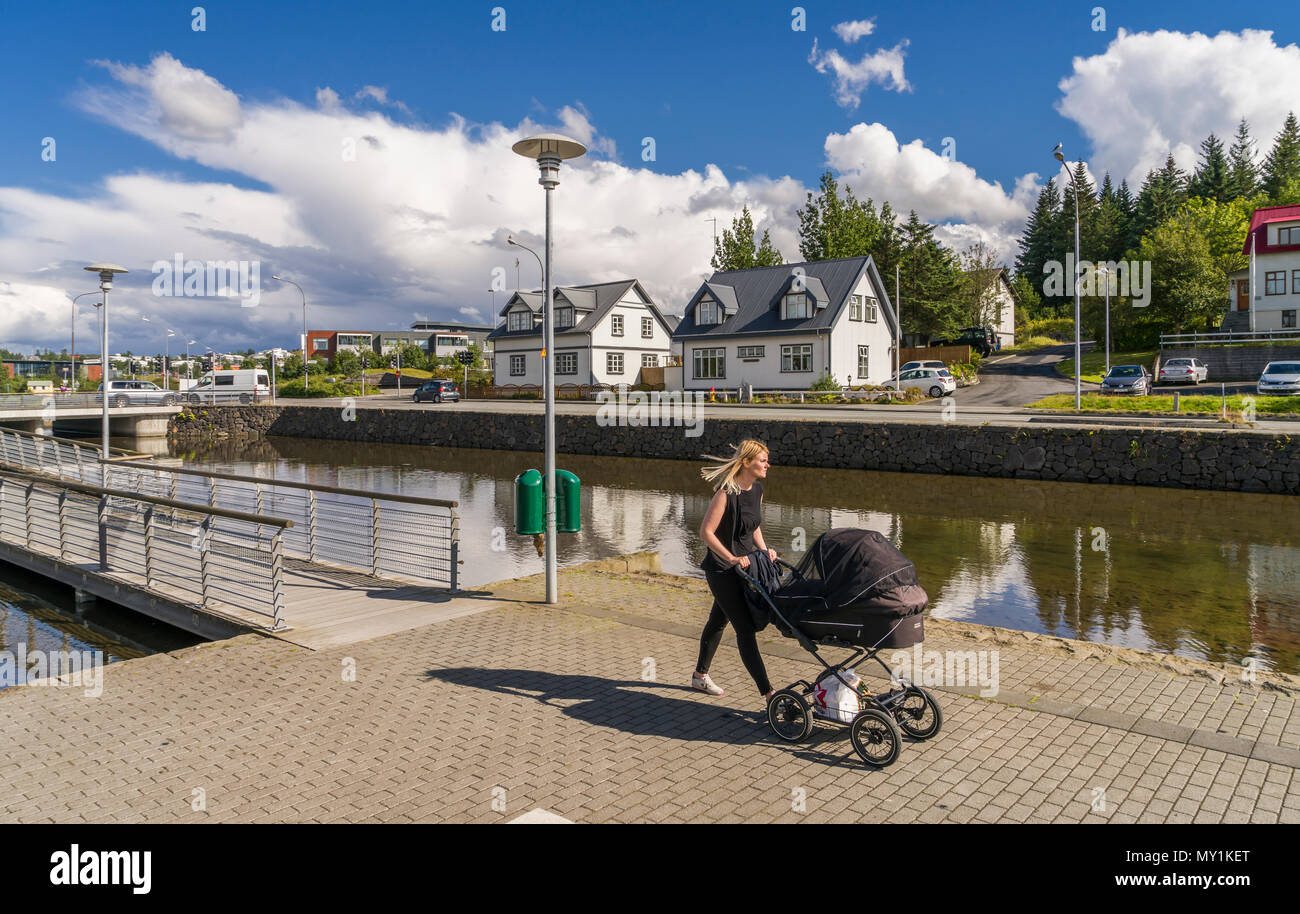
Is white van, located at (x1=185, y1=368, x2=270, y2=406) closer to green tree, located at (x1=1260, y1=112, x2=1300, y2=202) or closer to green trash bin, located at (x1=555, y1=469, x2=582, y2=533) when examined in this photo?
green trash bin, located at (x1=555, y1=469, x2=582, y2=533)

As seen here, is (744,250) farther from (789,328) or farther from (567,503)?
(567,503)

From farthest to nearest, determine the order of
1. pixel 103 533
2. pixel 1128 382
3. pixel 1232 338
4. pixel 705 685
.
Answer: pixel 1232 338, pixel 1128 382, pixel 103 533, pixel 705 685

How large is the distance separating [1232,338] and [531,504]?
5399 cm

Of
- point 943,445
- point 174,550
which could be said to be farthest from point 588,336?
point 174,550

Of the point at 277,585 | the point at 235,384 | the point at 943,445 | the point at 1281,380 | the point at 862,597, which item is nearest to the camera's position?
the point at 862,597

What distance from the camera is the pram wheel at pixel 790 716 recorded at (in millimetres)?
5645

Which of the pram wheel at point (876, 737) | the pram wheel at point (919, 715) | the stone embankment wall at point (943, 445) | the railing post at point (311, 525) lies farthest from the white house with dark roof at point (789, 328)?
the pram wheel at point (876, 737)

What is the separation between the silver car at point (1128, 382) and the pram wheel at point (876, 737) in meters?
40.6

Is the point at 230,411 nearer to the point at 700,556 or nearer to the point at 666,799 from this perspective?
the point at 700,556

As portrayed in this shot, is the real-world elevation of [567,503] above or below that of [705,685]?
above

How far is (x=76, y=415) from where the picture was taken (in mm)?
42906
